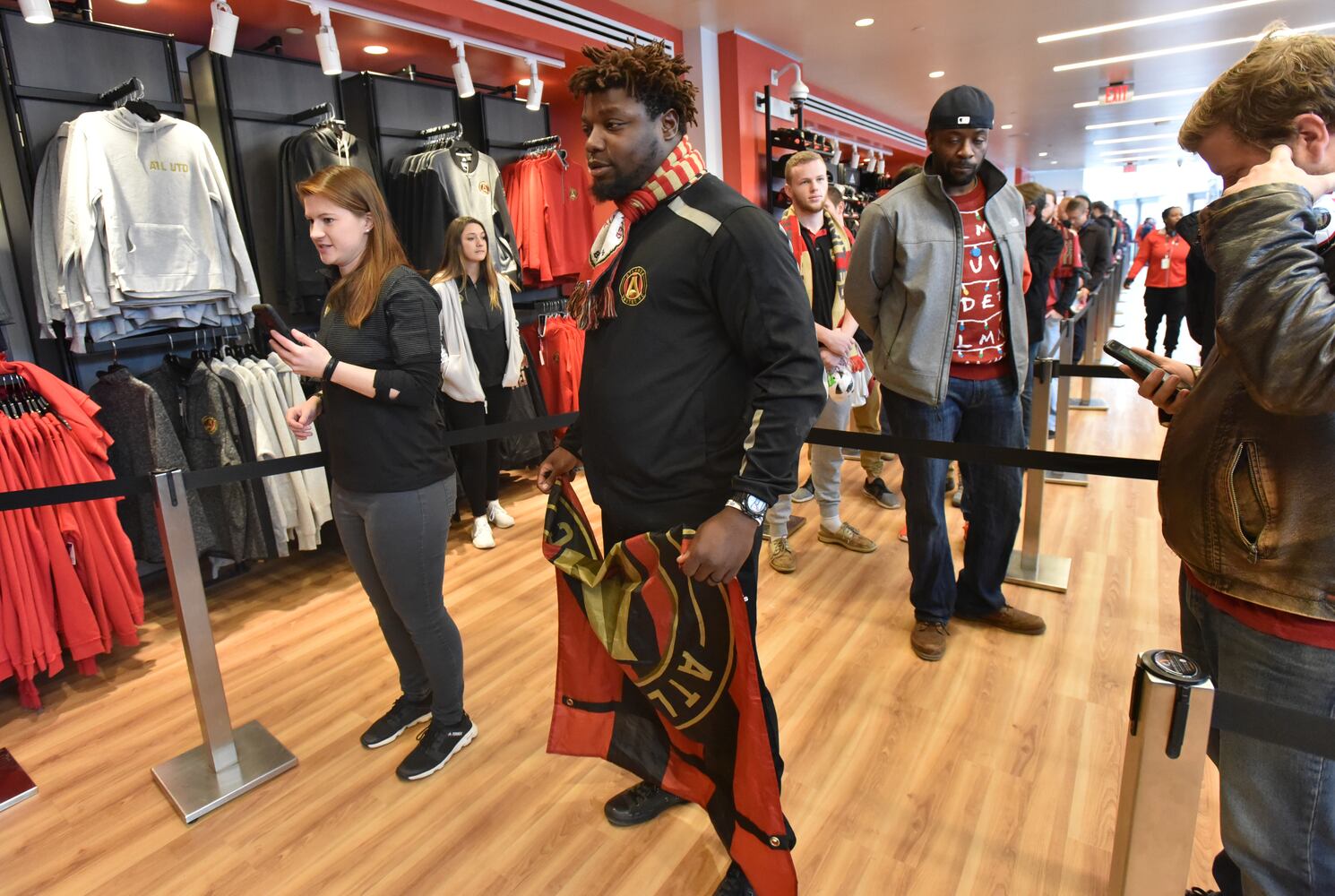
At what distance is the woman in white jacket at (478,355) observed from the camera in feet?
11.7

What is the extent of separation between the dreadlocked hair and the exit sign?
1011cm

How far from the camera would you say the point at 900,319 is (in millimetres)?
2352

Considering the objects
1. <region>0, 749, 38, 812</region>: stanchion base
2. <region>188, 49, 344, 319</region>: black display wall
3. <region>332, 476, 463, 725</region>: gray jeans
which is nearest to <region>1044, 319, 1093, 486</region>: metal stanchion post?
<region>332, 476, 463, 725</region>: gray jeans

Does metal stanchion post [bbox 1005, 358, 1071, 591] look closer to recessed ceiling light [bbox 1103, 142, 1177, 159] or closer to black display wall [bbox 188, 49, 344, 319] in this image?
black display wall [bbox 188, 49, 344, 319]

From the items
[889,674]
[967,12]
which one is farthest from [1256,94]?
[967,12]

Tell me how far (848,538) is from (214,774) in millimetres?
2571

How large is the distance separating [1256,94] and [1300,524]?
1.85 feet

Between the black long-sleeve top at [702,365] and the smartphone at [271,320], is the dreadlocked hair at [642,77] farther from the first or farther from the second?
the smartphone at [271,320]

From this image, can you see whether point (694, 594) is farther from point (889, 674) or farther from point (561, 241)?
point (561, 241)

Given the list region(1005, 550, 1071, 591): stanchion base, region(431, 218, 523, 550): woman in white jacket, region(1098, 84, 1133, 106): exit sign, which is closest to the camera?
region(1005, 550, 1071, 591): stanchion base

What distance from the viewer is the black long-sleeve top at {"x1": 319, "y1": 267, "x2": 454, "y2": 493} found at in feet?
5.88

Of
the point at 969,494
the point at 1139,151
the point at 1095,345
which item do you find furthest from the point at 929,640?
the point at 1139,151

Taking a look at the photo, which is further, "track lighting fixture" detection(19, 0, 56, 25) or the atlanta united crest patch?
"track lighting fixture" detection(19, 0, 56, 25)

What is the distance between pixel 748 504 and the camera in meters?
1.23
